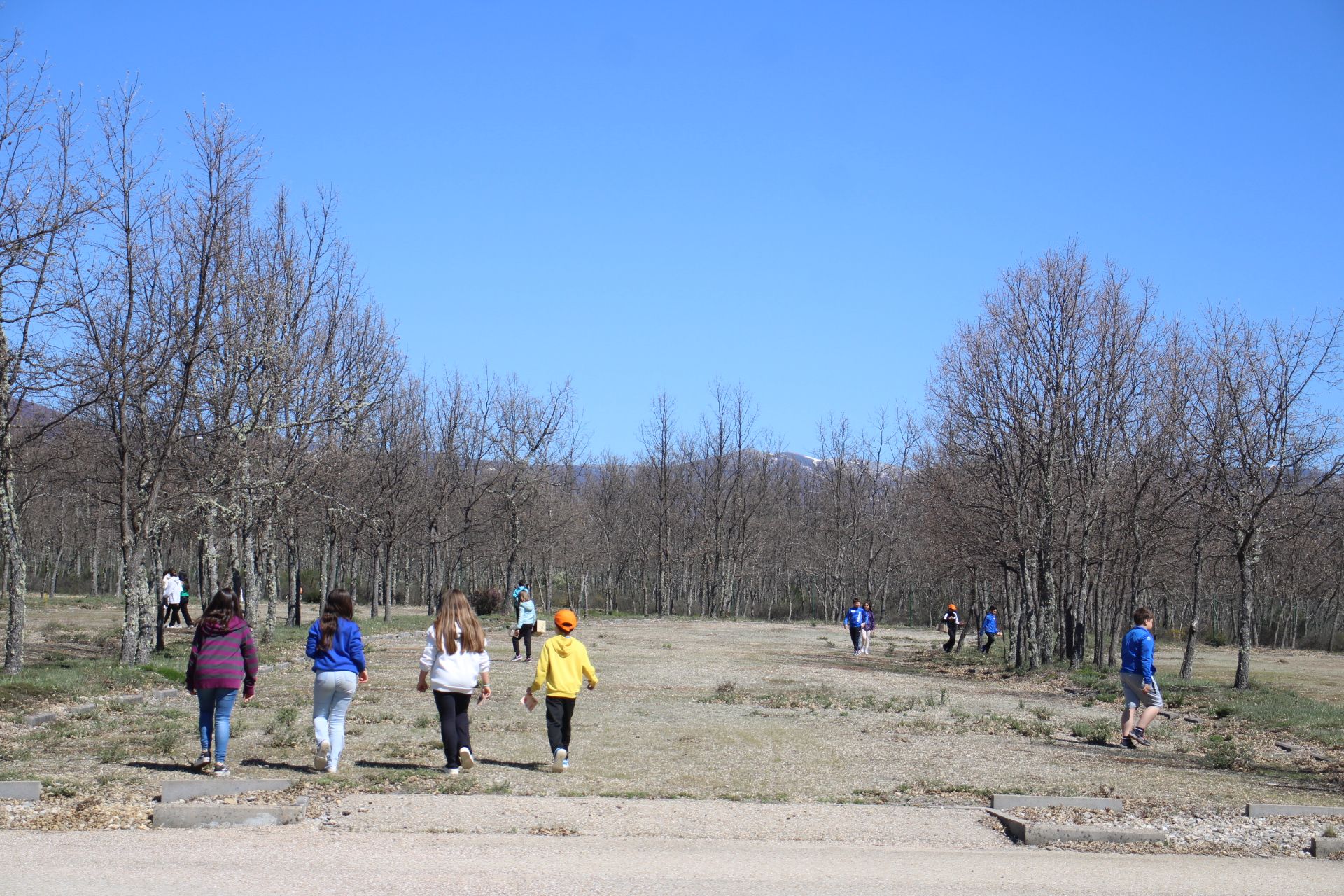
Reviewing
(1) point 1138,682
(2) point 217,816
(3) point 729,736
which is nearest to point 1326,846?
(1) point 1138,682

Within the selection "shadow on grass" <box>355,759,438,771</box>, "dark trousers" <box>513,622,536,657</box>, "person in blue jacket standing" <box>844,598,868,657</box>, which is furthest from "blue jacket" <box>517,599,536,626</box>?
"shadow on grass" <box>355,759,438,771</box>

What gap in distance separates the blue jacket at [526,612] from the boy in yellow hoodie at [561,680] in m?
13.4

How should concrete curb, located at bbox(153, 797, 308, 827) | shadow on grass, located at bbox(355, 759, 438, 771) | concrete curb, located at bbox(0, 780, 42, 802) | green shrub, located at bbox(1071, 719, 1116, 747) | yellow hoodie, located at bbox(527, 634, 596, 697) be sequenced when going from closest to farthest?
concrete curb, located at bbox(153, 797, 308, 827) < concrete curb, located at bbox(0, 780, 42, 802) < shadow on grass, located at bbox(355, 759, 438, 771) < yellow hoodie, located at bbox(527, 634, 596, 697) < green shrub, located at bbox(1071, 719, 1116, 747)

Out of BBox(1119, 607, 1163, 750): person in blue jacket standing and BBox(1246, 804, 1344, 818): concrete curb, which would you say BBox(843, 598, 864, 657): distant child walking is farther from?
BBox(1246, 804, 1344, 818): concrete curb

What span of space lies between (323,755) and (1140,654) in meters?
10.8

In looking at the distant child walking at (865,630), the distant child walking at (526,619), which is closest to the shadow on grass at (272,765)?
the distant child walking at (526,619)

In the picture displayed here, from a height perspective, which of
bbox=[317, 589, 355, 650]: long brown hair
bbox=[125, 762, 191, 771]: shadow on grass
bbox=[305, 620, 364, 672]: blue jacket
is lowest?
bbox=[125, 762, 191, 771]: shadow on grass

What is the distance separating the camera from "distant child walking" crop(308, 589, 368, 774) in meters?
10.2

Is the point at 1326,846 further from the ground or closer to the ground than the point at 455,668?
closer to the ground

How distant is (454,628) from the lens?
10.5m

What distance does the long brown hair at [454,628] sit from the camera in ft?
34.3

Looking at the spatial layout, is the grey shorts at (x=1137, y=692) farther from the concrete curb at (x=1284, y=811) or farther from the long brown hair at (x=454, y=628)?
the long brown hair at (x=454, y=628)

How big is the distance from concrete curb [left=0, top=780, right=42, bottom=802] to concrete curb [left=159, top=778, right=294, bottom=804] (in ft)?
3.11

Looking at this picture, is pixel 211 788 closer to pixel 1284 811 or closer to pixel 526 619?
pixel 1284 811
